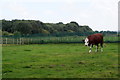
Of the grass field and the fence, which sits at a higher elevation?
the fence

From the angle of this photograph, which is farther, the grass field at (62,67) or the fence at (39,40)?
the fence at (39,40)

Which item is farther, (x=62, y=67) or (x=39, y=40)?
(x=39, y=40)

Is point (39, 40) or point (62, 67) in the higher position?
point (39, 40)

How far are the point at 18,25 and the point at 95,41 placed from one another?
49.0 m

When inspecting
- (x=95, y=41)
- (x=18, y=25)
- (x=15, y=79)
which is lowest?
(x=15, y=79)

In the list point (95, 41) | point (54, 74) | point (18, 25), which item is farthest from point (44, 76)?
point (18, 25)

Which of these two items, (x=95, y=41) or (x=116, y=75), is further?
(x=95, y=41)

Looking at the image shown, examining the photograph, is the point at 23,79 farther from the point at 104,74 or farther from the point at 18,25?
the point at 18,25

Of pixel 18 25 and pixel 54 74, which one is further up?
pixel 18 25

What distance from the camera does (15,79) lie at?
10.1 meters

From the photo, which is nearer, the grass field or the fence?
the grass field

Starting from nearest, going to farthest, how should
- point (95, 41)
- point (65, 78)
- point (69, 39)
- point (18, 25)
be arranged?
point (65, 78) < point (95, 41) < point (69, 39) < point (18, 25)

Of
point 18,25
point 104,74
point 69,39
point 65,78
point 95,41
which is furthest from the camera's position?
point 18,25

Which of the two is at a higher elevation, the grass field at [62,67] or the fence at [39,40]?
the fence at [39,40]
